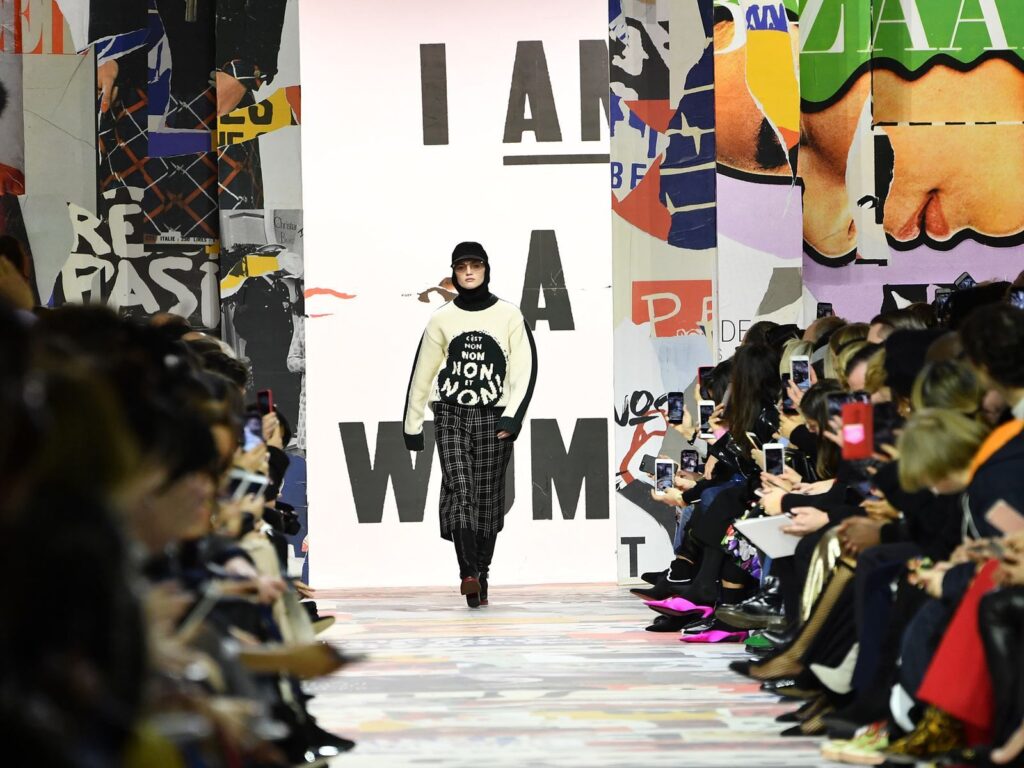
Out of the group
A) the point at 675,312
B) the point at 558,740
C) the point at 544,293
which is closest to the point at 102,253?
the point at 544,293

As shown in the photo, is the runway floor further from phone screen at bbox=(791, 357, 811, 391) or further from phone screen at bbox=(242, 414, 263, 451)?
phone screen at bbox=(791, 357, 811, 391)

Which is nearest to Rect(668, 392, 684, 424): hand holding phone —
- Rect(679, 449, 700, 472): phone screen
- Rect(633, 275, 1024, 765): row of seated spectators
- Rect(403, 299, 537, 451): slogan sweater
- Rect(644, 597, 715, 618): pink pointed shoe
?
Rect(679, 449, 700, 472): phone screen

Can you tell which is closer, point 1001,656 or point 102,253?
point 1001,656

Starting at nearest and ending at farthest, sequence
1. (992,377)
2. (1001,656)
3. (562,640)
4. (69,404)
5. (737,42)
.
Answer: (69,404) < (1001,656) < (992,377) < (562,640) < (737,42)

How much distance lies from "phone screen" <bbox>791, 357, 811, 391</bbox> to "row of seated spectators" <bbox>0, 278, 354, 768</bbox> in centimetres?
285

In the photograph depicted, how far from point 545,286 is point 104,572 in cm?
651

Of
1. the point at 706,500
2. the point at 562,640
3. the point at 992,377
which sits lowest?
the point at 562,640

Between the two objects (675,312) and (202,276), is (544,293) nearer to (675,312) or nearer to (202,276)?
(675,312)

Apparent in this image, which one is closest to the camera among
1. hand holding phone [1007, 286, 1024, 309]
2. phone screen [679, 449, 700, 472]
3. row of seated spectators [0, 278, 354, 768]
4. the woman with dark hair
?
row of seated spectators [0, 278, 354, 768]

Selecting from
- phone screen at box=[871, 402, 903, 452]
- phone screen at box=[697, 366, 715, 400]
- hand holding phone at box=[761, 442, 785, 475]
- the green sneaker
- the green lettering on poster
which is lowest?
the green sneaker

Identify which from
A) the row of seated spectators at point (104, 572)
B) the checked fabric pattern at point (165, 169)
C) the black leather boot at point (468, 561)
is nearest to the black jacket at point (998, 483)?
the row of seated spectators at point (104, 572)

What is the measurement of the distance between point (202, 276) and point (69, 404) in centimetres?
652

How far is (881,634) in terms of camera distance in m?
3.55

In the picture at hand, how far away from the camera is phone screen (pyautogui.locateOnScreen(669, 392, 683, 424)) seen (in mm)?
6305
